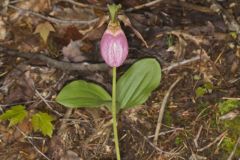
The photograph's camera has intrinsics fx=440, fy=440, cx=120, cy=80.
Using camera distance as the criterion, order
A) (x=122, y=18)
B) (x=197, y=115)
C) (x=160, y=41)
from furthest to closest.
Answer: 1. (x=160, y=41)
2. (x=197, y=115)
3. (x=122, y=18)

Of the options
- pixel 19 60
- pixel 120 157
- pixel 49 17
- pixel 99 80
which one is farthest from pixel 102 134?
pixel 49 17

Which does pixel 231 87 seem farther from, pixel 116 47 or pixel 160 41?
pixel 116 47

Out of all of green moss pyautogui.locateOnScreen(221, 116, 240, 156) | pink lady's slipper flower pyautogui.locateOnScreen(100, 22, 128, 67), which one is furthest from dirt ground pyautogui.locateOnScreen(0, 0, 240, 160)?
pink lady's slipper flower pyautogui.locateOnScreen(100, 22, 128, 67)

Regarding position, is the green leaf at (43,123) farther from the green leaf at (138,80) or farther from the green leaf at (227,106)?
the green leaf at (227,106)

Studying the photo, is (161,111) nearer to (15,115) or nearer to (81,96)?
(81,96)

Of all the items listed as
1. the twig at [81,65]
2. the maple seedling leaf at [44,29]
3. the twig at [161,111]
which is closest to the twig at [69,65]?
the twig at [81,65]
